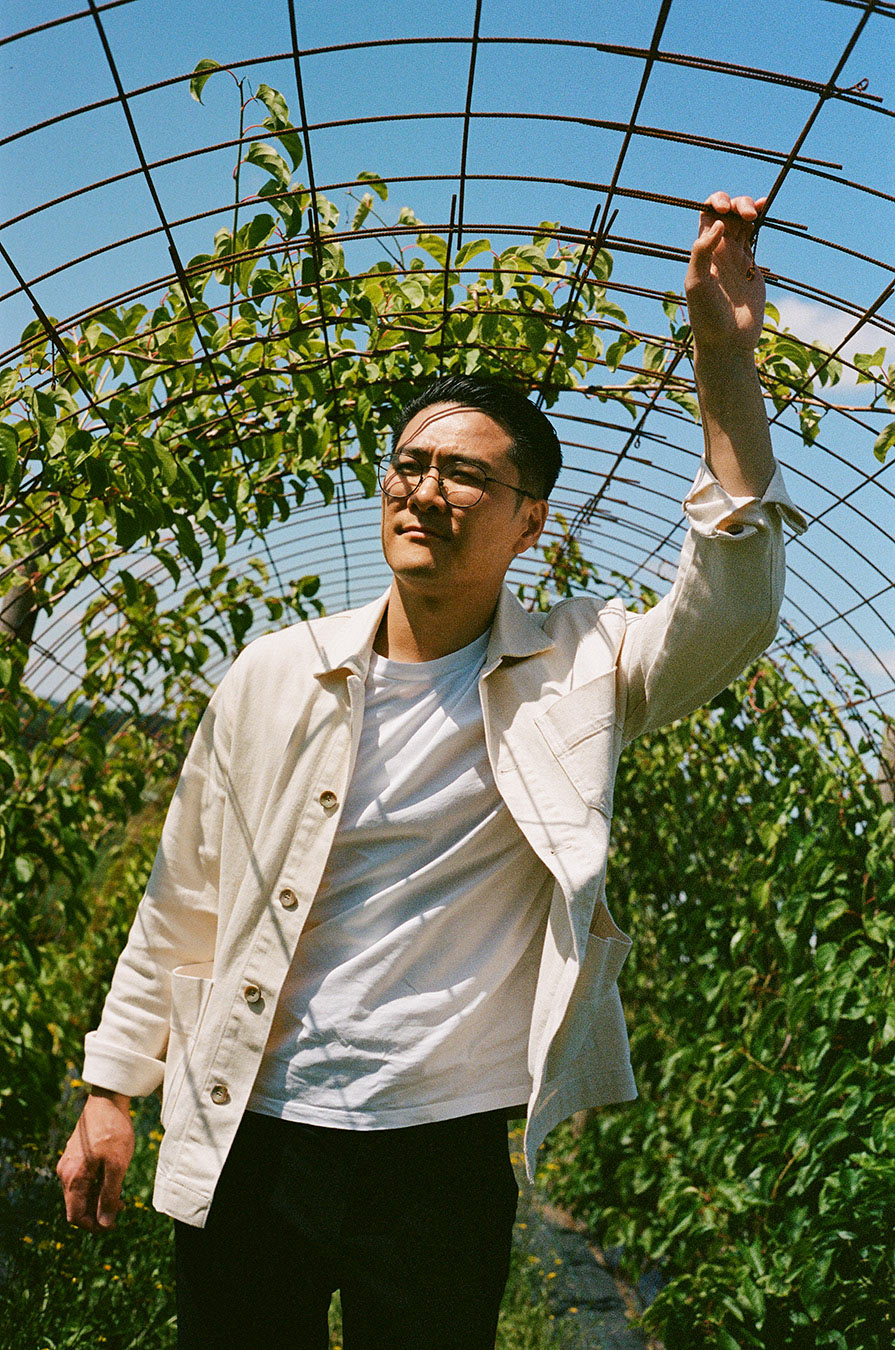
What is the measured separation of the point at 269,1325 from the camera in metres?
1.27

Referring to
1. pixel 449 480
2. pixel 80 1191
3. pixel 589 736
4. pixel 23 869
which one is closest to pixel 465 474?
pixel 449 480

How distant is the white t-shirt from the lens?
125cm

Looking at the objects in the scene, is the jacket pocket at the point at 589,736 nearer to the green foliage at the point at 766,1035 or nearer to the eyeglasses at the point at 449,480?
the eyeglasses at the point at 449,480

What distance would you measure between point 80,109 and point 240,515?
0.88m

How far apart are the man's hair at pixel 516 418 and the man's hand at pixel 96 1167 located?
94 cm

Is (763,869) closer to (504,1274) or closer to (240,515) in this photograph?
(240,515)

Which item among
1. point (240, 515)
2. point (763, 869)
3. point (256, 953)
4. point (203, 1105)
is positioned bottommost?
point (203, 1105)

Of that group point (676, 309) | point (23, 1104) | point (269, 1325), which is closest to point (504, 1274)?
point (269, 1325)

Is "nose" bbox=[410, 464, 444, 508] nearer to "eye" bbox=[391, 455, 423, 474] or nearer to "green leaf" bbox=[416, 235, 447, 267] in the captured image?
"eye" bbox=[391, 455, 423, 474]

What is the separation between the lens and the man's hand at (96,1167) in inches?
54.0

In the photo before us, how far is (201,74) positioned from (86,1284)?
8.36 feet

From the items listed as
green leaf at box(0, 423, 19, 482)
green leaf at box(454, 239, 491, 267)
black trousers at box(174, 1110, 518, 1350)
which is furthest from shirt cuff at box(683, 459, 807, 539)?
green leaf at box(0, 423, 19, 482)

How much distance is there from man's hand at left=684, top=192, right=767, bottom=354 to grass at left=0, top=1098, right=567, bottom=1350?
2305mm

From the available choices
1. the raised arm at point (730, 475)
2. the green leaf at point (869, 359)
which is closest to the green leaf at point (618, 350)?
the green leaf at point (869, 359)
